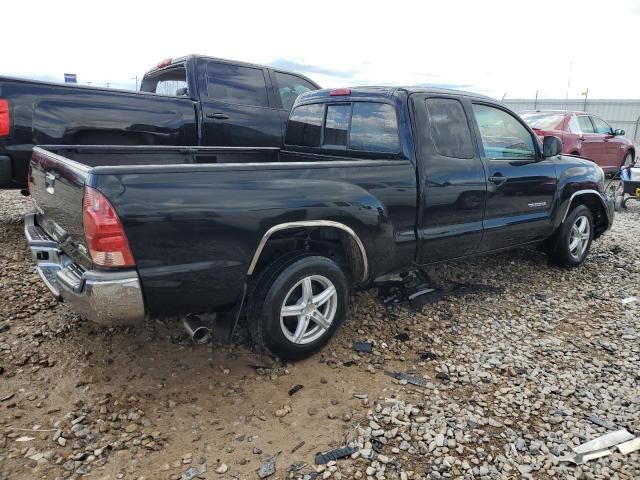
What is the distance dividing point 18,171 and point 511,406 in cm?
486

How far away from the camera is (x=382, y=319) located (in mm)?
3957

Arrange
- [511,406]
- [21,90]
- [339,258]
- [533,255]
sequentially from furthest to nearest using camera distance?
1. [533,255]
2. [21,90]
3. [339,258]
4. [511,406]

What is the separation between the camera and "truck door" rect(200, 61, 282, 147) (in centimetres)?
610

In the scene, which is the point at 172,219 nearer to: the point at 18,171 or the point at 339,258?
the point at 339,258

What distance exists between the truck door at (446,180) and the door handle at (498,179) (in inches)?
4.8

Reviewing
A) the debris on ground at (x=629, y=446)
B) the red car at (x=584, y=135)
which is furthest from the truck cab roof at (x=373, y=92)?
the red car at (x=584, y=135)

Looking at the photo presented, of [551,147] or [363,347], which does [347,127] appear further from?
[551,147]

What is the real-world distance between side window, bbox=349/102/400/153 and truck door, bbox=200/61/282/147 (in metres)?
2.70

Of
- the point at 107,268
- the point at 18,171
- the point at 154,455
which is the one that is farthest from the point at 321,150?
the point at 18,171

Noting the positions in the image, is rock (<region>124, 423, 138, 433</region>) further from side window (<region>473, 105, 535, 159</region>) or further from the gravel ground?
side window (<region>473, 105, 535, 159</region>)

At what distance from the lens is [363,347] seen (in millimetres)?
3514

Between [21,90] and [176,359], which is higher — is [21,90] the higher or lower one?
the higher one

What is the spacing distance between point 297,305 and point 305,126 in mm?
1959

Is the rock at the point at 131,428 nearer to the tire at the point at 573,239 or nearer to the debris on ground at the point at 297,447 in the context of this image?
the debris on ground at the point at 297,447
